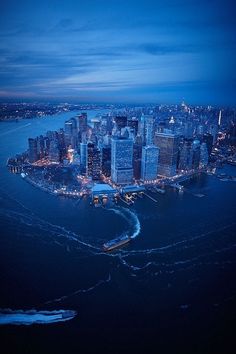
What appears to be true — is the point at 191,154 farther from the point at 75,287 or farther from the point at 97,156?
the point at 75,287

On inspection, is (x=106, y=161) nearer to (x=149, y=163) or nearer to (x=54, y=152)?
(x=149, y=163)

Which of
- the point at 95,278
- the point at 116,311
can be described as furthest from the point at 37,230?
the point at 116,311

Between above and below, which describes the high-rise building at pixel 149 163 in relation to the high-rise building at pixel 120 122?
below

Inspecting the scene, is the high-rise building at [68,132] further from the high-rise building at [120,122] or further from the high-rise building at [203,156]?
the high-rise building at [203,156]

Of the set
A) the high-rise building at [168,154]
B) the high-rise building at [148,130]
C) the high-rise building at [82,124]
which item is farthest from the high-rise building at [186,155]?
the high-rise building at [82,124]

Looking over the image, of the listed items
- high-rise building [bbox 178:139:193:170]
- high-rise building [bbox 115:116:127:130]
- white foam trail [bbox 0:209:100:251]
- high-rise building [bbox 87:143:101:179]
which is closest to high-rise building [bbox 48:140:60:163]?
high-rise building [bbox 87:143:101:179]

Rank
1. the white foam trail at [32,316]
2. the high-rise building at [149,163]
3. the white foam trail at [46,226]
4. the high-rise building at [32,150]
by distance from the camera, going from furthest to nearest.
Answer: the high-rise building at [32,150]
the high-rise building at [149,163]
the white foam trail at [46,226]
the white foam trail at [32,316]
